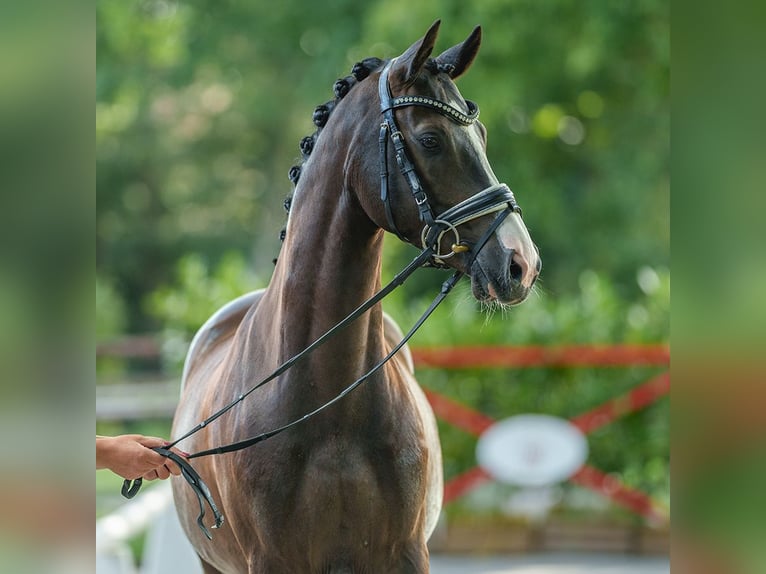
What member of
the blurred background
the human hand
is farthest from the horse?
the blurred background

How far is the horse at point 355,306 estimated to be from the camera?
279 centimetres

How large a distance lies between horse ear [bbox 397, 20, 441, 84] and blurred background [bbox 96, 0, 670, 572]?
66 centimetres

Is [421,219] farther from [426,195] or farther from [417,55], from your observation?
[417,55]

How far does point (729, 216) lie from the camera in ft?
3.96

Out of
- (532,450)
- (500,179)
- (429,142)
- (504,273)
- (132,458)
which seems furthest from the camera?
(500,179)

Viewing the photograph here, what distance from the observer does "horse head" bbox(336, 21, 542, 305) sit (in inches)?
106

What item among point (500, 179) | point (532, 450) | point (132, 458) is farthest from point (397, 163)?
point (500, 179)

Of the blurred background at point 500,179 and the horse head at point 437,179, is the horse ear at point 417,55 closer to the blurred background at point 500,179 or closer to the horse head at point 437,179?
the horse head at point 437,179

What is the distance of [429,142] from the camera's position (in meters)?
2.79

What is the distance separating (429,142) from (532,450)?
640 centimetres

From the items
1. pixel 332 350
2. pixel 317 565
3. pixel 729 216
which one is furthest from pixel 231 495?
pixel 729 216

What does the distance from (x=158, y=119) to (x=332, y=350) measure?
70.0 feet

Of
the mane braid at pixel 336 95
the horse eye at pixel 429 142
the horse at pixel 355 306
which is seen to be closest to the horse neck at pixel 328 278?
the horse at pixel 355 306

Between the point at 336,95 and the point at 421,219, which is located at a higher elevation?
the point at 336,95
